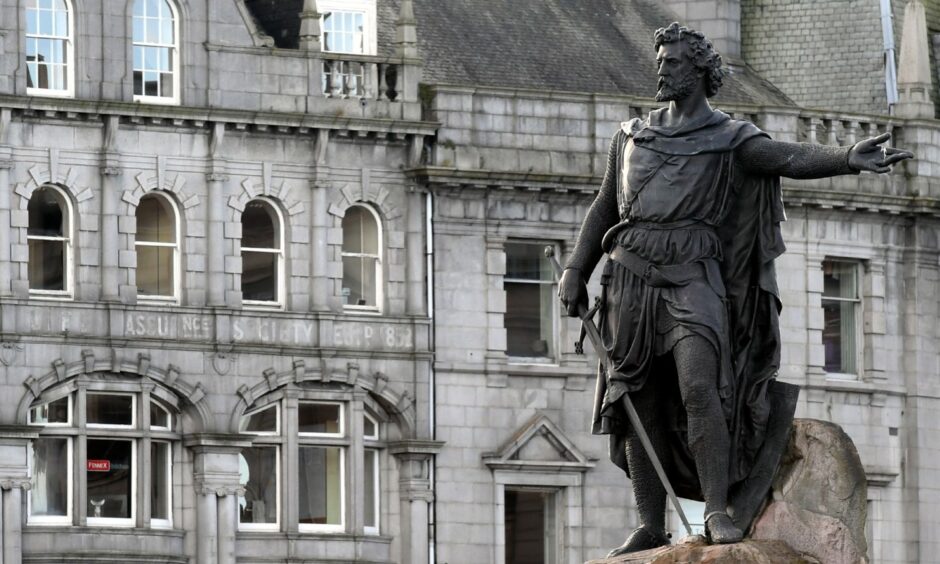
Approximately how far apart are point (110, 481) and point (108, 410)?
1.15 m

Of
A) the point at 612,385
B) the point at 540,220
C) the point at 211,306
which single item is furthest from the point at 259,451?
the point at 612,385

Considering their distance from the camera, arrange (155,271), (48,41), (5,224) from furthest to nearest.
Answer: (155,271), (48,41), (5,224)

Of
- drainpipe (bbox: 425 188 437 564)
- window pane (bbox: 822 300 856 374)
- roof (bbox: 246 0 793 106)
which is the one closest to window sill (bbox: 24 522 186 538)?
drainpipe (bbox: 425 188 437 564)

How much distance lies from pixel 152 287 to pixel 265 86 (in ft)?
13.1

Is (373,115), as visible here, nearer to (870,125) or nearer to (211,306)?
(211,306)

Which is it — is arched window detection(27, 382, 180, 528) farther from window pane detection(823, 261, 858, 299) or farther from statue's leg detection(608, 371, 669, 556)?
statue's leg detection(608, 371, 669, 556)

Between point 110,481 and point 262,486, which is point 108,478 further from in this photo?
point 262,486

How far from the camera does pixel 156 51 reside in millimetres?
60219

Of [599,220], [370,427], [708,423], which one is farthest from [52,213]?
[708,423]

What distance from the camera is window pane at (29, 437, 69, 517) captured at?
5853 centimetres

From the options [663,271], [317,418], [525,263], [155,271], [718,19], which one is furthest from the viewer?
[718,19]

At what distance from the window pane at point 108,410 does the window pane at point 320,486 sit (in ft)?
12.1

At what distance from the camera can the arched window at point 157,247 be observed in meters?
60.5

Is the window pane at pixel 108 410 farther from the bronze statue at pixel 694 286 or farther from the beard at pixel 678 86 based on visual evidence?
the beard at pixel 678 86
